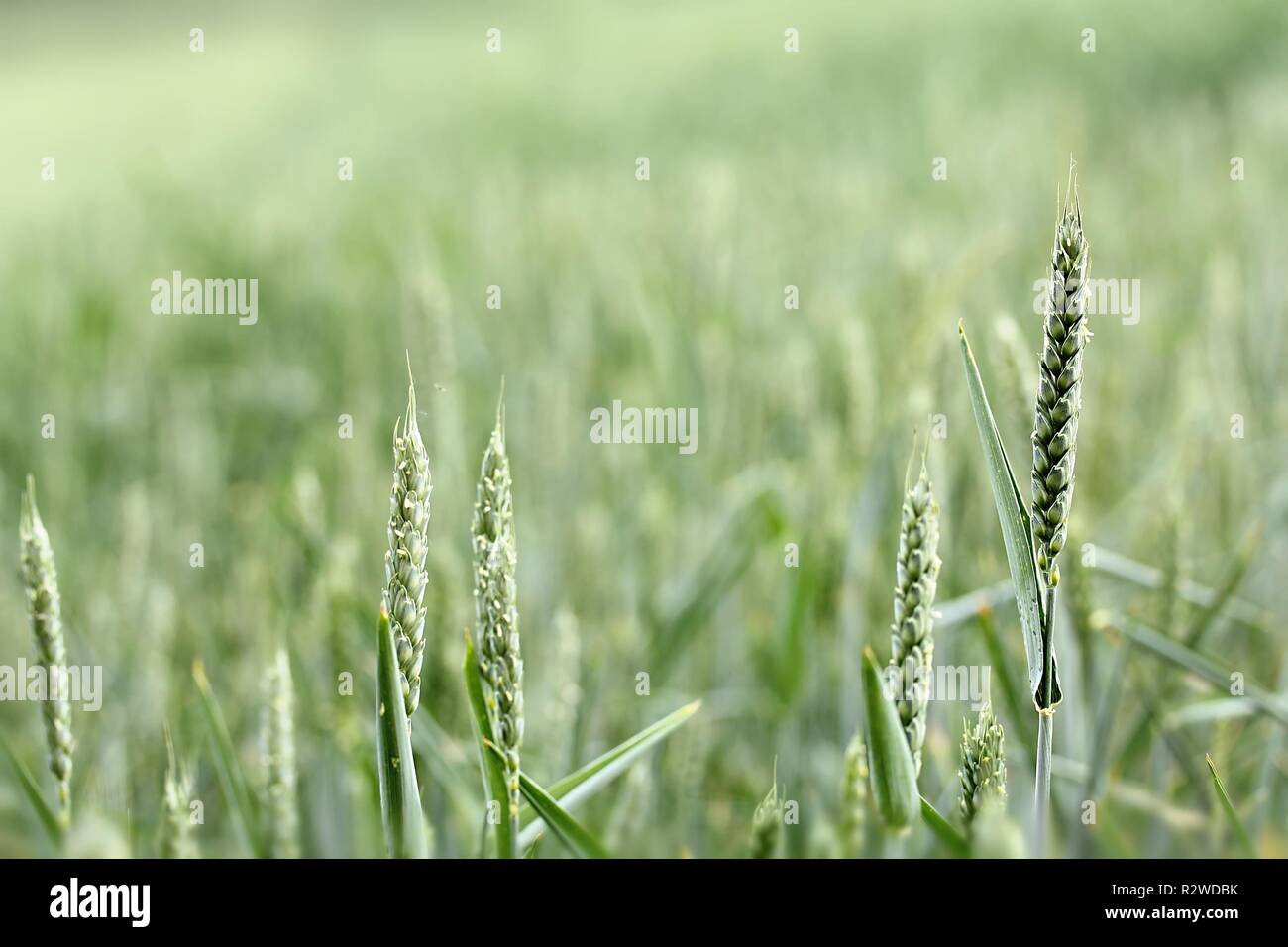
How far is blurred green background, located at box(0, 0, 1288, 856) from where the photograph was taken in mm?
1217

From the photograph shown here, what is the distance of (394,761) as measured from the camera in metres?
0.65

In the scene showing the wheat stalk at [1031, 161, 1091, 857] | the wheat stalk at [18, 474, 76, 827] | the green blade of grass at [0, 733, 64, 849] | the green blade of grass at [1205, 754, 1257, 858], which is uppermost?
the wheat stalk at [1031, 161, 1091, 857]

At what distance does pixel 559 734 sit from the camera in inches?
43.1

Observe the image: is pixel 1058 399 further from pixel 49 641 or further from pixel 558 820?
pixel 49 641

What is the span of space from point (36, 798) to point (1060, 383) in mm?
771

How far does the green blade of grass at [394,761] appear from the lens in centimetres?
61

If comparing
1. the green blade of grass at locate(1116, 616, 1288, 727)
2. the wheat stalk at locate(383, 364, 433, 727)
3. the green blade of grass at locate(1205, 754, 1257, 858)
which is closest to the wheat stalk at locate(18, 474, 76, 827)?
the wheat stalk at locate(383, 364, 433, 727)

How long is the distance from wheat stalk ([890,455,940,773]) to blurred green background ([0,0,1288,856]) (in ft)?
0.64

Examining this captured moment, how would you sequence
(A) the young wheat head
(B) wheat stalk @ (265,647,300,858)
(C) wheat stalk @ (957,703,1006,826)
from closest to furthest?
(A) the young wheat head, (C) wheat stalk @ (957,703,1006,826), (B) wheat stalk @ (265,647,300,858)

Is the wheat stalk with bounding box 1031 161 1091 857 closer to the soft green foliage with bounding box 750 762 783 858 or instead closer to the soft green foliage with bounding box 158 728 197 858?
the soft green foliage with bounding box 750 762 783 858

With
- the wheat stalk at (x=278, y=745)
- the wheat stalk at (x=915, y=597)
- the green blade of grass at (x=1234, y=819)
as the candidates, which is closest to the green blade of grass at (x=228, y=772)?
the wheat stalk at (x=278, y=745)

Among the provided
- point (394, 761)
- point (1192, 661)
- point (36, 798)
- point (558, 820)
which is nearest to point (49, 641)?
point (36, 798)
